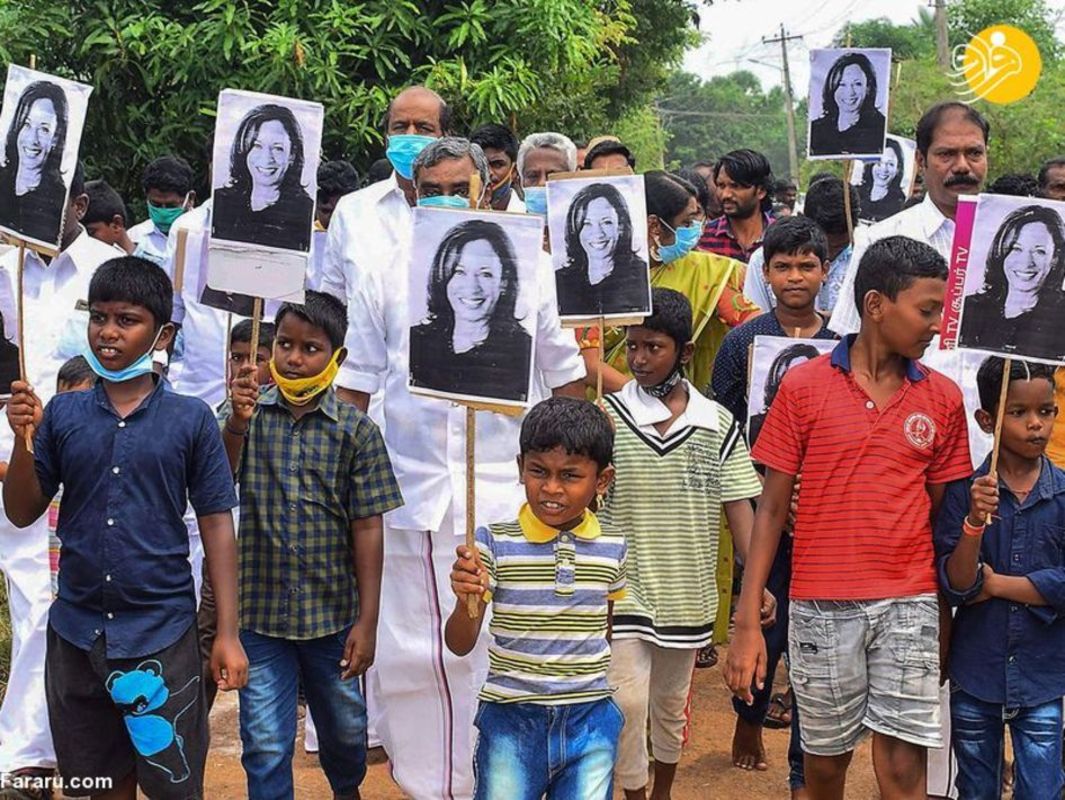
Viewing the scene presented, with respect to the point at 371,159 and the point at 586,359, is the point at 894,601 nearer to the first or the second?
the point at 586,359

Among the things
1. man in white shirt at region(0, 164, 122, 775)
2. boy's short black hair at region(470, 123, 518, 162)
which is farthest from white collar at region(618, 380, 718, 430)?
boy's short black hair at region(470, 123, 518, 162)

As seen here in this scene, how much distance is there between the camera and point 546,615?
3.90 metres

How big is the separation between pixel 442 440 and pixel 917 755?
5.88 ft

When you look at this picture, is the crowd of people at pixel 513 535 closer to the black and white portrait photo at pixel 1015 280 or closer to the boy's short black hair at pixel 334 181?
the black and white portrait photo at pixel 1015 280

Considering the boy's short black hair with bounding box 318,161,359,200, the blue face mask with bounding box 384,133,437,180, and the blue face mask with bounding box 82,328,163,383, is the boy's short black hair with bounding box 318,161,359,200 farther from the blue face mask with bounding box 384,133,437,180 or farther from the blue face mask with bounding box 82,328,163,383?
the blue face mask with bounding box 82,328,163,383

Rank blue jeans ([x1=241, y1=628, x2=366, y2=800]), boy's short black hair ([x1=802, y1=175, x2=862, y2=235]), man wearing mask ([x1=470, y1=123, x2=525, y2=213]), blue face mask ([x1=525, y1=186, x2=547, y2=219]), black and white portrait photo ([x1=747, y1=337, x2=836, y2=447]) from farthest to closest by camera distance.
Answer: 1. man wearing mask ([x1=470, y1=123, x2=525, y2=213])
2. boy's short black hair ([x1=802, y1=175, x2=862, y2=235])
3. blue face mask ([x1=525, y1=186, x2=547, y2=219])
4. black and white portrait photo ([x1=747, y1=337, x2=836, y2=447])
5. blue jeans ([x1=241, y1=628, x2=366, y2=800])

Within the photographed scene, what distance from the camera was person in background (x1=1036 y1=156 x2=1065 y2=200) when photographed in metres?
6.91

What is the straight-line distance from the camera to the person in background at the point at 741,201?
7.43 meters

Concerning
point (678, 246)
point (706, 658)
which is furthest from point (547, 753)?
point (706, 658)

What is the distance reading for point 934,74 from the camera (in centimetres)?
3347

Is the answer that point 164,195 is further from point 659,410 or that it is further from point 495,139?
point 659,410

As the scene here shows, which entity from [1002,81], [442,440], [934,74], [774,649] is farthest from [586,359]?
[934,74]

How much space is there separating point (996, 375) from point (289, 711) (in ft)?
7.78

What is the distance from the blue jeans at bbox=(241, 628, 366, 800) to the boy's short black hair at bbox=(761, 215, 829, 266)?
2.31 meters
